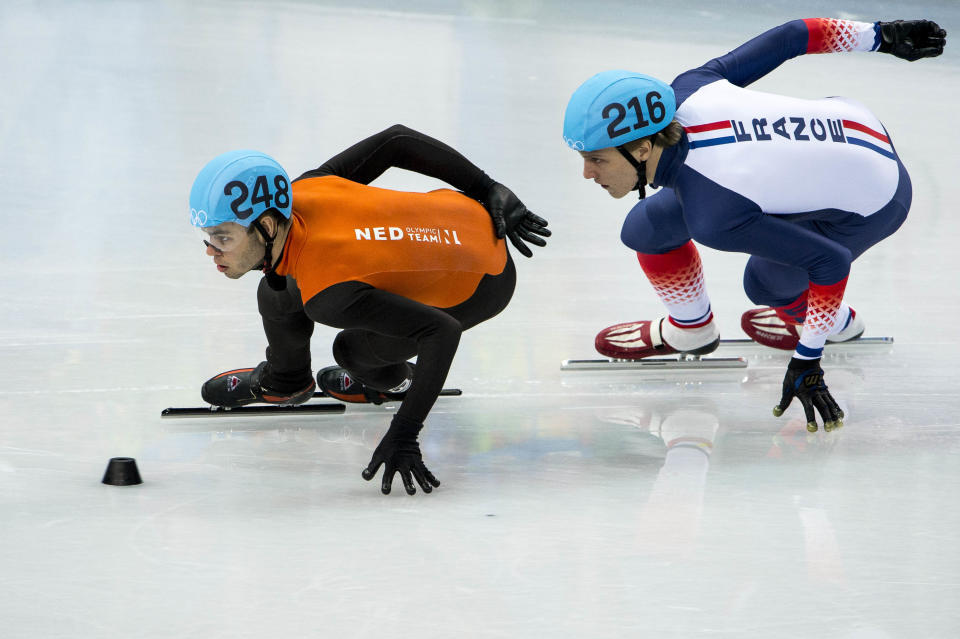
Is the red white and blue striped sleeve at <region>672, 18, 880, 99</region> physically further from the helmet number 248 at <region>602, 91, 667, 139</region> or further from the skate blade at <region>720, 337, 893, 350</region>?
the skate blade at <region>720, 337, 893, 350</region>

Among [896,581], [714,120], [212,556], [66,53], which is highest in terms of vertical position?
[66,53]

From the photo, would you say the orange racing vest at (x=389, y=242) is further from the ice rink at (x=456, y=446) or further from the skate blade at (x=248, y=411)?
the skate blade at (x=248, y=411)

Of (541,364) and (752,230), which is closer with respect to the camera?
(752,230)

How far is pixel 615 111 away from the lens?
10.7 feet

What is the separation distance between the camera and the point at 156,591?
243 cm

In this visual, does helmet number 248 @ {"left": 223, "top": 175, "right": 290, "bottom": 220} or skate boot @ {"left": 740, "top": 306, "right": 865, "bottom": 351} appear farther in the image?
skate boot @ {"left": 740, "top": 306, "right": 865, "bottom": 351}

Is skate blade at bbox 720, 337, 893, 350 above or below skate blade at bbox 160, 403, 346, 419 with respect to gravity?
below

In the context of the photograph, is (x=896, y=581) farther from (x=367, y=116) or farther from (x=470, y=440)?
(x=367, y=116)

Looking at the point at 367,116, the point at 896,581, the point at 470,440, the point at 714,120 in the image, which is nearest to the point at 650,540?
the point at 896,581

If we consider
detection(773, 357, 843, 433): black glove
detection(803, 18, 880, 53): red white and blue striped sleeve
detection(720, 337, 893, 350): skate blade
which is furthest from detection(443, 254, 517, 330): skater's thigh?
detection(720, 337, 893, 350): skate blade

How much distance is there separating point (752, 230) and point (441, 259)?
0.96 meters

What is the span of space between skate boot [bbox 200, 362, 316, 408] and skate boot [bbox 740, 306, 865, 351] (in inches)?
72.1

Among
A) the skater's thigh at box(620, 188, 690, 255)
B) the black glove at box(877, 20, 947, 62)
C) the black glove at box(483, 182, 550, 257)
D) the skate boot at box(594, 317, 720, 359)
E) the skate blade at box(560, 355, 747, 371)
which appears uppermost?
the black glove at box(877, 20, 947, 62)

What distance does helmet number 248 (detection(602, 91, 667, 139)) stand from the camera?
10.7 ft
